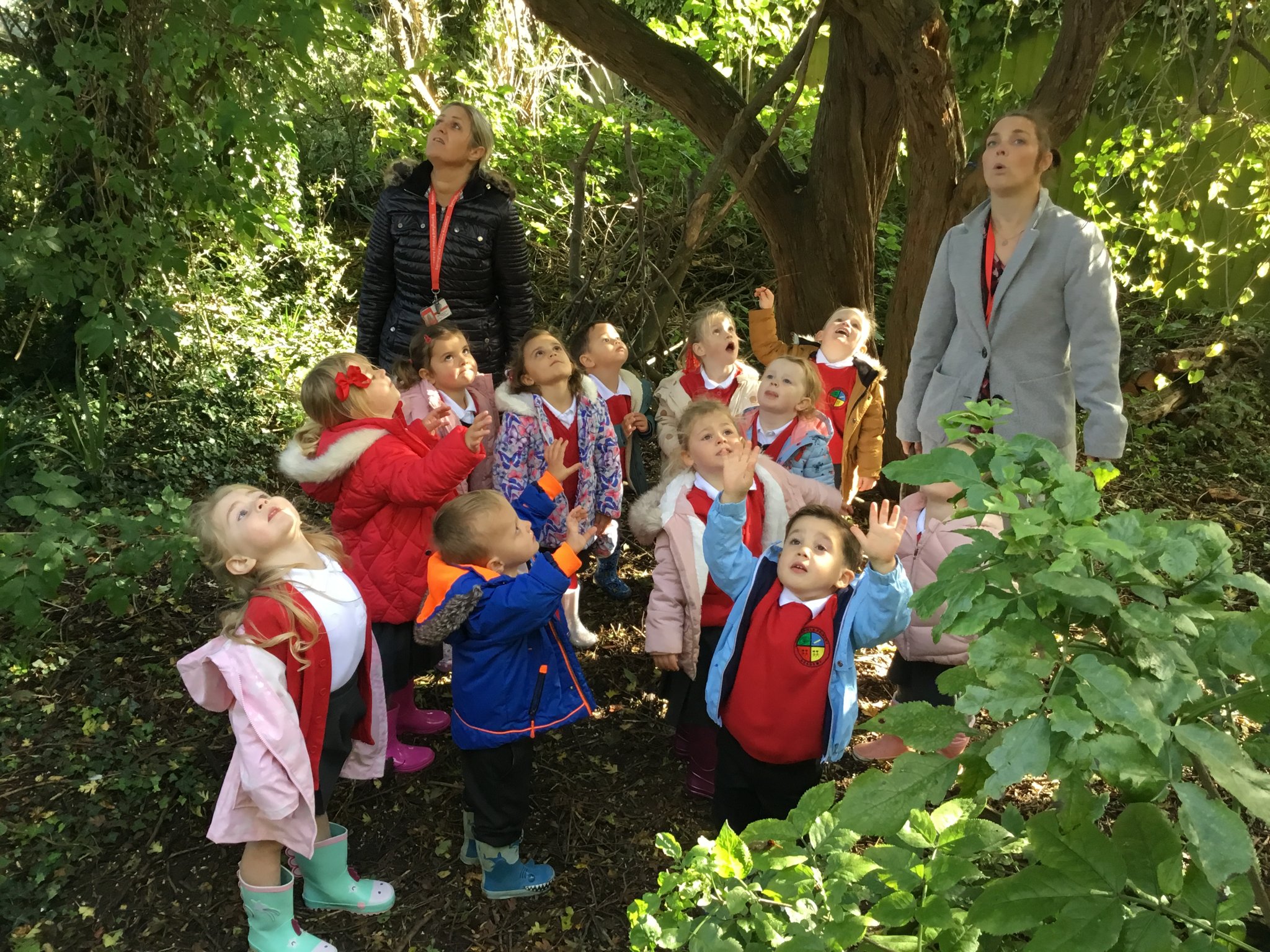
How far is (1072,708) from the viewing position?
0.89m

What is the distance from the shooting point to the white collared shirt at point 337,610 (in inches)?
93.5

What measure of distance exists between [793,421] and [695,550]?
0.88m

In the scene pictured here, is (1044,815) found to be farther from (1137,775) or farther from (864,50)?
(864,50)

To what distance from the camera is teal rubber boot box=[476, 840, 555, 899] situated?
105 inches

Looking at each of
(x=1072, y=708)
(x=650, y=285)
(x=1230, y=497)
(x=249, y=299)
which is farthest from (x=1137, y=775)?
(x=249, y=299)

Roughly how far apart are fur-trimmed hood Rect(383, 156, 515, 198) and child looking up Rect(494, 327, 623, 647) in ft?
2.28

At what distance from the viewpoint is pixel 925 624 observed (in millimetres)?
2869

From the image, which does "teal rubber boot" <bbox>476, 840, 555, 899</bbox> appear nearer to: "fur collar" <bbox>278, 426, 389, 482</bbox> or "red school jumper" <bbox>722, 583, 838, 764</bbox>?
"red school jumper" <bbox>722, 583, 838, 764</bbox>

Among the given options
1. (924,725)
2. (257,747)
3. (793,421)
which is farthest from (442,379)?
(924,725)

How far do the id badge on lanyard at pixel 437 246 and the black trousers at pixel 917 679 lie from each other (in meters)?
2.16

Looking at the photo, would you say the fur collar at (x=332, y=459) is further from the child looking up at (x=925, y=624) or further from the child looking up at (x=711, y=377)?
the child looking up at (x=925, y=624)

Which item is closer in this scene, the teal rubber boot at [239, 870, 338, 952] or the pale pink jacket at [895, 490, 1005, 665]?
the teal rubber boot at [239, 870, 338, 952]

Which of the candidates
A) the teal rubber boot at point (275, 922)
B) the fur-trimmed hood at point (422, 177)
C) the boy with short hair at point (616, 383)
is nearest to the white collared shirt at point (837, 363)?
the boy with short hair at point (616, 383)

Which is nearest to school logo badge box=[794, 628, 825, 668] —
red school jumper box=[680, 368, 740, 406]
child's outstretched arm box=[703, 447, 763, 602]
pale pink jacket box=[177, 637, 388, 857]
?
child's outstretched arm box=[703, 447, 763, 602]
